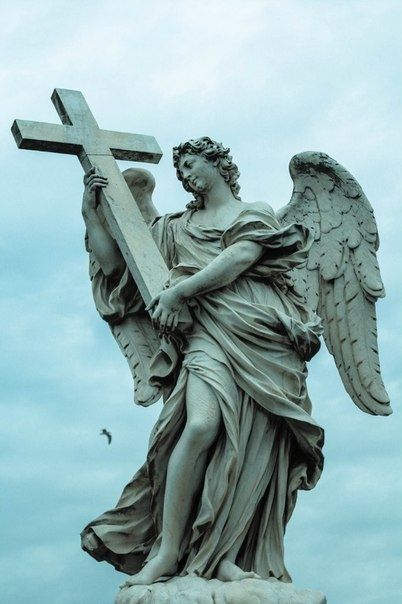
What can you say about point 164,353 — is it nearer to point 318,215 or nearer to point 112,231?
point 112,231

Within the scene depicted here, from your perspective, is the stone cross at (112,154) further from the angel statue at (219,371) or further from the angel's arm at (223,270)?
the angel's arm at (223,270)

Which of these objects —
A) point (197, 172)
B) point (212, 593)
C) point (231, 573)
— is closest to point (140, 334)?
point (197, 172)

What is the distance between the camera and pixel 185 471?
30.9ft

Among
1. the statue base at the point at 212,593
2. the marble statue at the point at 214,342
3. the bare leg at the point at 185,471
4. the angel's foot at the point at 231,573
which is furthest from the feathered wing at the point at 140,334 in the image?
the statue base at the point at 212,593

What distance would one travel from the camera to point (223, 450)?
948 centimetres

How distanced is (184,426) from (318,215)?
252 cm

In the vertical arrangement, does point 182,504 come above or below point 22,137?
below

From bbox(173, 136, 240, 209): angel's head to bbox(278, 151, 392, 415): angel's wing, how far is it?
3.68 ft

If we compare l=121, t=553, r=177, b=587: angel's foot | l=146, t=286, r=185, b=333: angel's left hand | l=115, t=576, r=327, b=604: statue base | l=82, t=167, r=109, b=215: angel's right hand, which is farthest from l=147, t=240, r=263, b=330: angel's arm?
l=115, t=576, r=327, b=604: statue base

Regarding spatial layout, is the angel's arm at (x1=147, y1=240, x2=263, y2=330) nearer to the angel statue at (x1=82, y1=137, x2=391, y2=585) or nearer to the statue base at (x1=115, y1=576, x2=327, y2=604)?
the angel statue at (x1=82, y1=137, x2=391, y2=585)

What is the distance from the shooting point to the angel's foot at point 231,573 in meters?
9.23

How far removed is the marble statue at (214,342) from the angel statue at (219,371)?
0.01 m

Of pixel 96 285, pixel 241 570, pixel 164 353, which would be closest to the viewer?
pixel 241 570

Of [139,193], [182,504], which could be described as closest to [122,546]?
[182,504]
